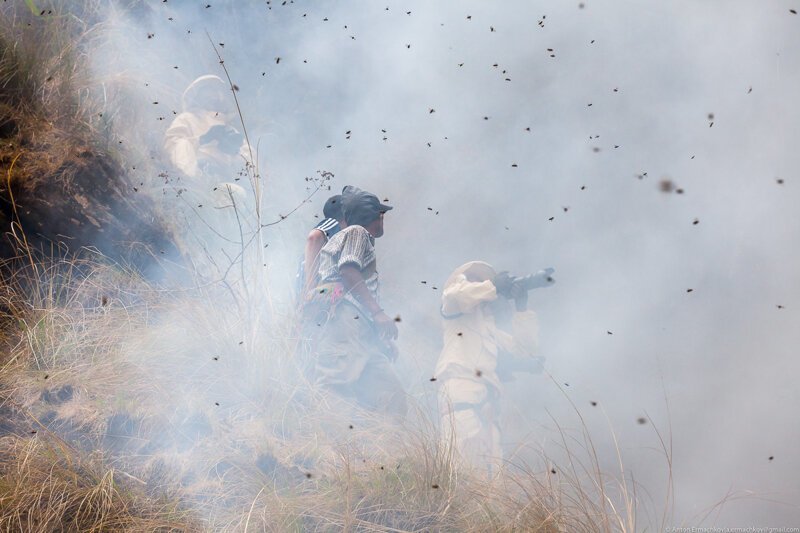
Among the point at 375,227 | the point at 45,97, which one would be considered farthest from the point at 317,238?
the point at 45,97

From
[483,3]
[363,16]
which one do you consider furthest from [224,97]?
[483,3]

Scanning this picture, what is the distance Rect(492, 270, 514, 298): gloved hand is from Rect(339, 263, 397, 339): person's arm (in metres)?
0.90

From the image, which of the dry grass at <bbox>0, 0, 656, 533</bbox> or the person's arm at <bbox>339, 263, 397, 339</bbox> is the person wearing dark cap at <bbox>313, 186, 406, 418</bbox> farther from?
the dry grass at <bbox>0, 0, 656, 533</bbox>

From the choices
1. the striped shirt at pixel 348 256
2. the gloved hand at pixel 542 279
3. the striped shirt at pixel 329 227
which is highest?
the gloved hand at pixel 542 279

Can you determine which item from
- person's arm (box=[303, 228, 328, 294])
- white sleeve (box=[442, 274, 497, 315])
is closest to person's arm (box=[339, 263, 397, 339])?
person's arm (box=[303, 228, 328, 294])

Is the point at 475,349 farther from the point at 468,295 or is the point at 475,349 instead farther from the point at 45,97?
the point at 45,97

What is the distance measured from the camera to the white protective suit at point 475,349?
14.6 feet

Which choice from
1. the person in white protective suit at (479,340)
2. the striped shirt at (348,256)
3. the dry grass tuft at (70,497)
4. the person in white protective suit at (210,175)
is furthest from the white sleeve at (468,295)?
the dry grass tuft at (70,497)

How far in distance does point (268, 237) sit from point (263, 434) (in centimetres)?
257

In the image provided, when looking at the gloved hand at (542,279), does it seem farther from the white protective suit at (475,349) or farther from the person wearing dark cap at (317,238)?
the person wearing dark cap at (317,238)

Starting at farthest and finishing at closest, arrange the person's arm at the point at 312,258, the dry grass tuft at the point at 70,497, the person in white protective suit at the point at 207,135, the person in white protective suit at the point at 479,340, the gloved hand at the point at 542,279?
the person in white protective suit at the point at 207,135 → the gloved hand at the point at 542,279 → the person in white protective suit at the point at 479,340 → the person's arm at the point at 312,258 → the dry grass tuft at the point at 70,497

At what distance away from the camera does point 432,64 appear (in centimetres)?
634

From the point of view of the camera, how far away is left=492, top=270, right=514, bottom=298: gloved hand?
4.77 meters

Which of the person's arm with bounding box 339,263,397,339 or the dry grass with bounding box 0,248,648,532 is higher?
the person's arm with bounding box 339,263,397,339
